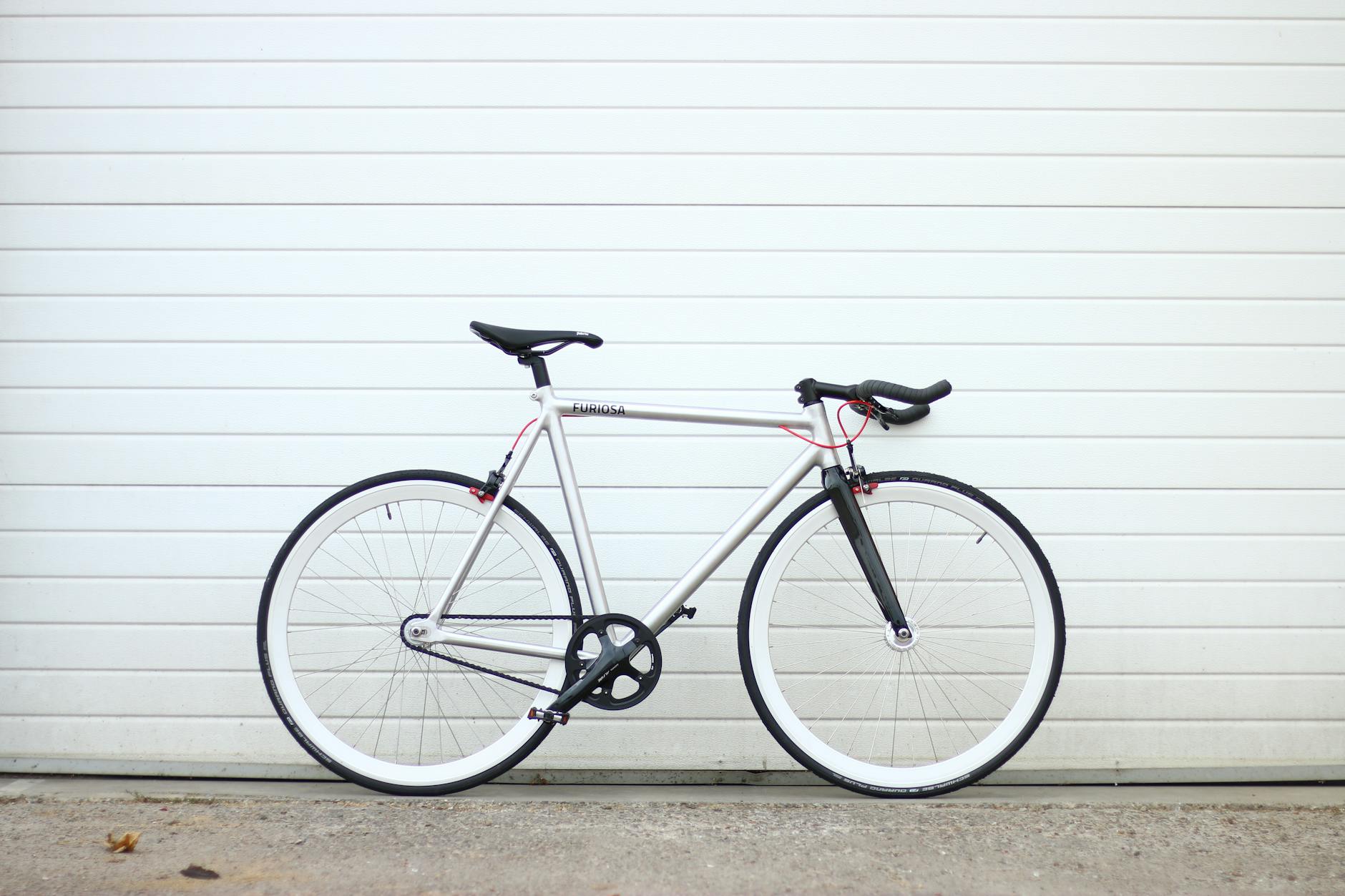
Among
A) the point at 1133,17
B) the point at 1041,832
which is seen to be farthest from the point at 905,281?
the point at 1041,832

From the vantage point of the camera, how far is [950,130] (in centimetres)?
284

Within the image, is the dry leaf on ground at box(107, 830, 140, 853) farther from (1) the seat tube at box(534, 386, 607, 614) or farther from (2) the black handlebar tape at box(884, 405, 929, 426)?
(2) the black handlebar tape at box(884, 405, 929, 426)

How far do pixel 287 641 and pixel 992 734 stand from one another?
78.4 inches

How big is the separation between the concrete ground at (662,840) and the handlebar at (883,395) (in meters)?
1.10

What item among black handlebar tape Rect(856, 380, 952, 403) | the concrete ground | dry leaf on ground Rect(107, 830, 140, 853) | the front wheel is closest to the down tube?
black handlebar tape Rect(856, 380, 952, 403)

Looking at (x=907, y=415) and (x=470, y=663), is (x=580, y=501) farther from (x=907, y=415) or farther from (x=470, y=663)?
(x=907, y=415)

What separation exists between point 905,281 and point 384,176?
161 cm

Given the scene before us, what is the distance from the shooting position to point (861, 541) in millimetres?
2549

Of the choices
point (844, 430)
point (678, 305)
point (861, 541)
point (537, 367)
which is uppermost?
point (678, 305)

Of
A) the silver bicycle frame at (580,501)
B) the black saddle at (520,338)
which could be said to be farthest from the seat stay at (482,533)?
the black saddle at (520,338)

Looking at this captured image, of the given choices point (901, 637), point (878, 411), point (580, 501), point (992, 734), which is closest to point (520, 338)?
point (580, 501)

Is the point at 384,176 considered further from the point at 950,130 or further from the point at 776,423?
the point at 950,130

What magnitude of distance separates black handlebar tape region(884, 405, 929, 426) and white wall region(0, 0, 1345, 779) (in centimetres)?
10

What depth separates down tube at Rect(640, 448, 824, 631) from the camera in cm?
257
